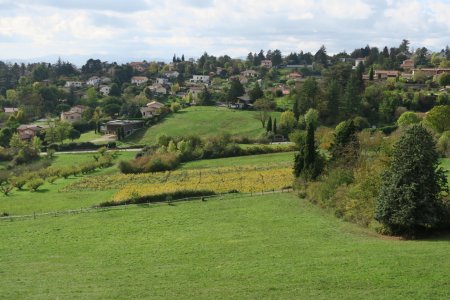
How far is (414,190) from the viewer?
2319cm

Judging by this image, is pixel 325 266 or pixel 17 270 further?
pixel 17 270

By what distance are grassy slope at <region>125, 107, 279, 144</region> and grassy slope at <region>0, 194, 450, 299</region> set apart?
4034 cm

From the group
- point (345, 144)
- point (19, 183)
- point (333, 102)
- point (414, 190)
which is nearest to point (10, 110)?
point (19, 183)

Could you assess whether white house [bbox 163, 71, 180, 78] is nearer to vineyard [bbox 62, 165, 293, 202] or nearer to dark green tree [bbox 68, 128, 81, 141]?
dark green tree [bbox 68, 128, 81, 141]

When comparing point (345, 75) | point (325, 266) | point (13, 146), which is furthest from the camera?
point (345, 75)

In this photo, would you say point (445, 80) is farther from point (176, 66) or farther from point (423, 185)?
point (176, 66)

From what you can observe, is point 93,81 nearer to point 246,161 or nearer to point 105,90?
point 105,90

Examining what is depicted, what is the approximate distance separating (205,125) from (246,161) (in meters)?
25.1

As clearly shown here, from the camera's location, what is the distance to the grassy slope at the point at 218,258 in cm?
1677

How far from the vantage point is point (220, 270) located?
64.3 feet

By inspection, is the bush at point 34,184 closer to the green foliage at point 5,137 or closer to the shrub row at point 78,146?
the shrub row at point 78,146

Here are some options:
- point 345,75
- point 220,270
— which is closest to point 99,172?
point 220,270

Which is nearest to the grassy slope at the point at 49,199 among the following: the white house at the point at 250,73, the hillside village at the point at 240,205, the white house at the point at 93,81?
the hillside village at the point at 240,205

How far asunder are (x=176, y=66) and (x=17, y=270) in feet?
525
